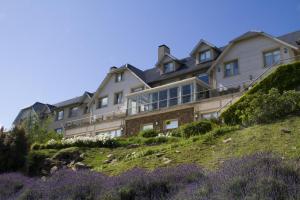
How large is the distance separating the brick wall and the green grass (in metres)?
13.7

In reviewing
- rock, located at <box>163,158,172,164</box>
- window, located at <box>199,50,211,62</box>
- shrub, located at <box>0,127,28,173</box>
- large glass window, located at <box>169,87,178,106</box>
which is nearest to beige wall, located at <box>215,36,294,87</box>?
window, located at <box>199,50,211,62</box>

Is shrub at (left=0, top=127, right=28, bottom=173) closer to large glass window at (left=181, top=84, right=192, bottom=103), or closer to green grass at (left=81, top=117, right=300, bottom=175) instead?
green grass at (left=81, top=117, right=300, bottom=175)

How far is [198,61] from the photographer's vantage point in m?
36.8

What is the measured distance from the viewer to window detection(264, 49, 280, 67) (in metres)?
30.6

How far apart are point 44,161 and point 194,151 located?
7.50m

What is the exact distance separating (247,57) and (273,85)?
13.4 m

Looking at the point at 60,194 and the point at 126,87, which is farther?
the point at 126,87

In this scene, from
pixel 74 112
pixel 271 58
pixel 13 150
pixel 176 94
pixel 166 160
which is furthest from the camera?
pixel 74 112

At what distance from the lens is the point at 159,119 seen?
30.7 metres

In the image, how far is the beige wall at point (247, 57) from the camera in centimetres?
3119

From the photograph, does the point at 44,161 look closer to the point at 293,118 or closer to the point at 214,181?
the point at 293,118

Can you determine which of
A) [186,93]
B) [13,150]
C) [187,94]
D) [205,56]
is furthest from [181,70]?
[13,150]

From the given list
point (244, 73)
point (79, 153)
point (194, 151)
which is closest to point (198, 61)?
point (244, 73)

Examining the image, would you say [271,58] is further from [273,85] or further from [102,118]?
[102,118]
